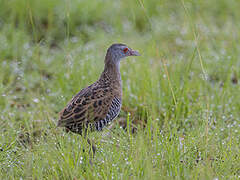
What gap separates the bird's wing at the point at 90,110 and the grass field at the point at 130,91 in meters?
0.13

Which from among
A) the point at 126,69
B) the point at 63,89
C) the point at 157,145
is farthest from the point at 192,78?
the point at 157,145

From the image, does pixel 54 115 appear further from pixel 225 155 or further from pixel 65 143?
pixel 225 155

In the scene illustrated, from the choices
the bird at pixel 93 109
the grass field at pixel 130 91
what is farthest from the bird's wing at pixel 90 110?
the grass field at pixel 130 91

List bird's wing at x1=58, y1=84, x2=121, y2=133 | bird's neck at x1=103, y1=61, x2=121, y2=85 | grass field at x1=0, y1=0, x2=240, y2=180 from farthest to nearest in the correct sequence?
1. bird's neck at x1=103, y1=61, x2=121, y2=85
2. bird's wing at x1=58, y1=84, x2=121, y2=133
3. grass field at x1=0, y1=0, x2=240, y2=180

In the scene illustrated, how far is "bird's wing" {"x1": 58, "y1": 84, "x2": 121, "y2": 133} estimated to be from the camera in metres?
3.63

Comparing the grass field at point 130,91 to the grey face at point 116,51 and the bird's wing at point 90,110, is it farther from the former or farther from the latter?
the grey face at point 116,51

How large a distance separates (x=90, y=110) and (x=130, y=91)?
1.41 meters

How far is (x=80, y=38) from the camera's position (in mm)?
6477

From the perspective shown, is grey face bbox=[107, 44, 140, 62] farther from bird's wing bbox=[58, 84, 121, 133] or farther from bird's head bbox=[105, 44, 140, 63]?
bird's wing bbox=[58, 84, 121, 133]

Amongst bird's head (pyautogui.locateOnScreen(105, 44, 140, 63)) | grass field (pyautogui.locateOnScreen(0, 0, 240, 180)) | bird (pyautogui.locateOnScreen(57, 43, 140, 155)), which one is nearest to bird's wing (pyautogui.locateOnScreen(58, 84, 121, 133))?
bird (pyautogui.locateOnScreen(57, 43, 140, 155))

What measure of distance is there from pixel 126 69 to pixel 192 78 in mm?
923

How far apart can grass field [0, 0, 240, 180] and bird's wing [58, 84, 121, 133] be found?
5.0 inches

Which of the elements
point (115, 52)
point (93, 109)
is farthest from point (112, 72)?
point (93, 109)

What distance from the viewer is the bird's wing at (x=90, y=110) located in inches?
143
